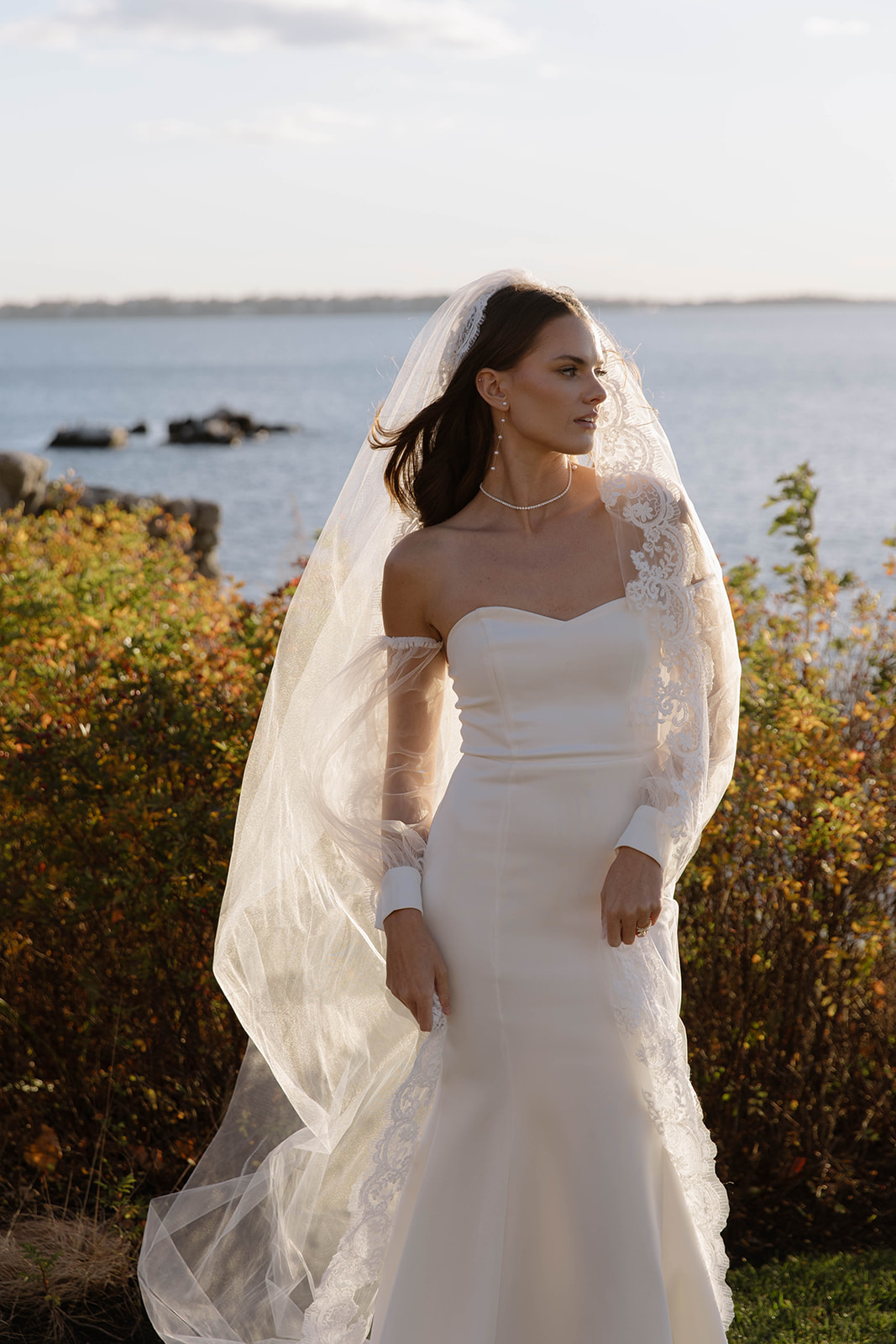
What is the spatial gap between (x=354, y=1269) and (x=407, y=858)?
87cm

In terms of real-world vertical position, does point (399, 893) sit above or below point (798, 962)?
above

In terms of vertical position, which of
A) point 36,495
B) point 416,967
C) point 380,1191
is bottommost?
point 36,495

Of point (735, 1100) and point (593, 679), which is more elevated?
point (593, 679)

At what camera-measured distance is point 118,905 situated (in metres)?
3.76

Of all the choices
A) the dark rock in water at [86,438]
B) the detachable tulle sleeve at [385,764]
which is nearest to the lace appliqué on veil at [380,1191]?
the detachable tulle sleeve at [385,764]

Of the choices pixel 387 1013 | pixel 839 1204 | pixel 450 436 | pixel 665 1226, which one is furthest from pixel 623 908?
pixel 839 1204

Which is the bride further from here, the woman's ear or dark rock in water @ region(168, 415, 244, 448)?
dark rock in water @ region(168, 415, 244, 448)

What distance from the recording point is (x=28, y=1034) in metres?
4.12

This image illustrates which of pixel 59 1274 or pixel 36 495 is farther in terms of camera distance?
pixel 36 495

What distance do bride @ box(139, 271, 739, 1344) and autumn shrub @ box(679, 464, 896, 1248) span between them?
1164 millimetres

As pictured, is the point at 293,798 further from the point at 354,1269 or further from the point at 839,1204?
the point at 839,1204

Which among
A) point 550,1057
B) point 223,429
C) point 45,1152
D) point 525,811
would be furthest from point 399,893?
point 223,429

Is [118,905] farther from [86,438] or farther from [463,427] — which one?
[86,438]

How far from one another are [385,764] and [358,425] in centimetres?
6578
